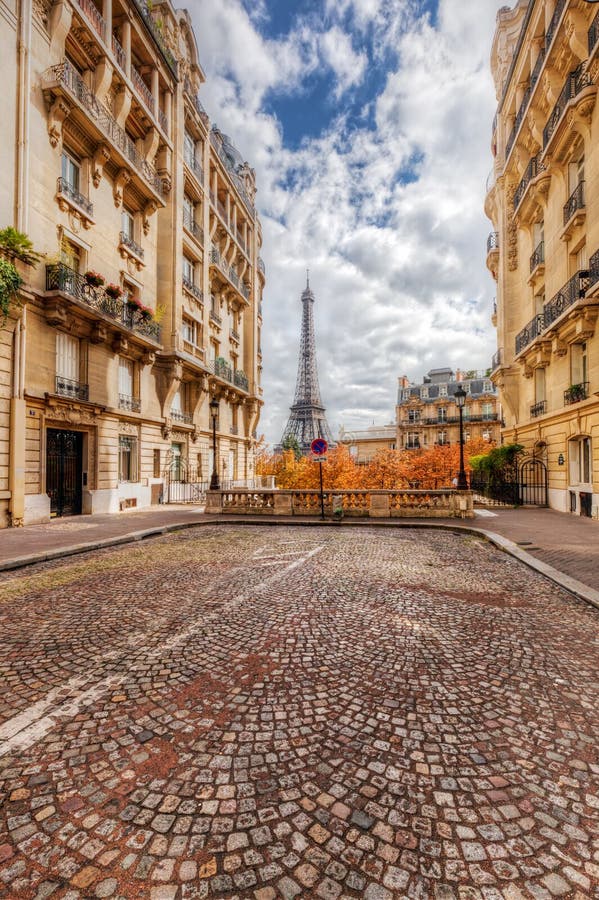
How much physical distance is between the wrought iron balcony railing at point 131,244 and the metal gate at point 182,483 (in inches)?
406

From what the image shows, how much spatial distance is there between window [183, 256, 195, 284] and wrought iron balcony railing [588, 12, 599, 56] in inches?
797

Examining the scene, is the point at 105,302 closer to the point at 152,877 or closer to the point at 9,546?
the point at 9,546

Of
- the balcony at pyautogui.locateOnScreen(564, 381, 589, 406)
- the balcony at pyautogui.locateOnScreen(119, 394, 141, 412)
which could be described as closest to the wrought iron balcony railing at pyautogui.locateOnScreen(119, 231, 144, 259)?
the balcony at pyautogui.locateOnScreen(119, 394, 141, 412)

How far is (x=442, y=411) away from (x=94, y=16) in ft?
186

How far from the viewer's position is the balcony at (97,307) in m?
14.0

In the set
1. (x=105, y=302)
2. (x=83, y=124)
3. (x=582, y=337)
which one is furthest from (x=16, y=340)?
(x=582, y=337)

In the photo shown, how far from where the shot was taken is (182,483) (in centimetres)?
2256

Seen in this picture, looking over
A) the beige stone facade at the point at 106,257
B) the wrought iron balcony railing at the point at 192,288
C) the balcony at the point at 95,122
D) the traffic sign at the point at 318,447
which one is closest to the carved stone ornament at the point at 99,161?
the beige stone facade at the point at 106,257

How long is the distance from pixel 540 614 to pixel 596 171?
16522 millimetres

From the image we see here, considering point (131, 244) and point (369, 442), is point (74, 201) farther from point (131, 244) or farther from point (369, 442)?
point (369, 442)

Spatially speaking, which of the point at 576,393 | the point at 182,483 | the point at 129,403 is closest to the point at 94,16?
the point at 129,403

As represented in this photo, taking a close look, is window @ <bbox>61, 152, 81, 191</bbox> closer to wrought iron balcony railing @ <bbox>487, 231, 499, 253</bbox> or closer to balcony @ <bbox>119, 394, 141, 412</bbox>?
balcony @ <bbox>119, 394, 141, 412</bbox>

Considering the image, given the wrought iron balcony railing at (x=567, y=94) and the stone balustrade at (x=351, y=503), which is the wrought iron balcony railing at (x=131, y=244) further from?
the wrought iron balcony railing at (x=567, y=94)

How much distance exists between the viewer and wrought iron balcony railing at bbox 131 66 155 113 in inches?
748
